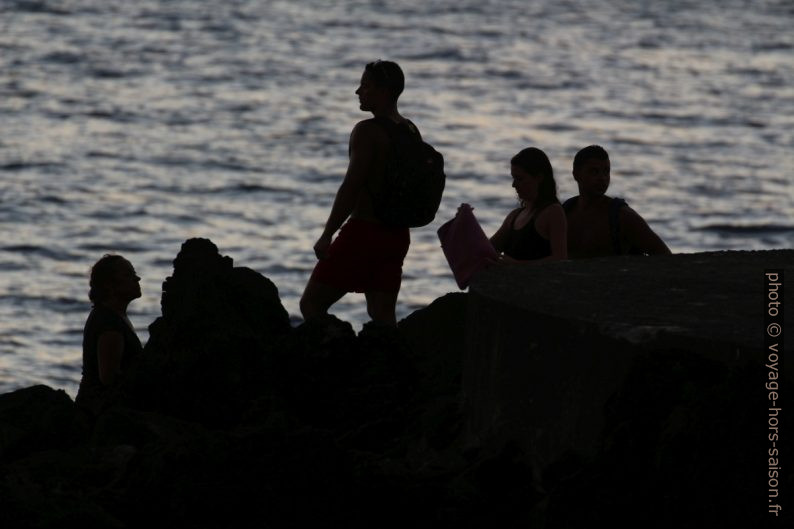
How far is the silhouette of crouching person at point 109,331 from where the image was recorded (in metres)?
10.1

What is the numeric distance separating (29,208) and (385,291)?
64.1ft

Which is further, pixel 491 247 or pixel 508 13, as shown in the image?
pixel 508 13

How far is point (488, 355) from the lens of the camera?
905 cm

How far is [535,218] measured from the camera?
10.0m

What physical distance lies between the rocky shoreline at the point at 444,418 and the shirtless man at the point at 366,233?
1.22ft

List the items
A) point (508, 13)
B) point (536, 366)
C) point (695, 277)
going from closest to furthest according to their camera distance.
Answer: point (536, 366) → point (695, 277) → point (508, 13)

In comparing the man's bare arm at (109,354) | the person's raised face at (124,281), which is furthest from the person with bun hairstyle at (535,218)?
A: the man's bare arm at (109,354)

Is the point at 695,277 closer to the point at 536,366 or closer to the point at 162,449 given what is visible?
the point at 536,366

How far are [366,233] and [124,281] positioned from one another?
116cm

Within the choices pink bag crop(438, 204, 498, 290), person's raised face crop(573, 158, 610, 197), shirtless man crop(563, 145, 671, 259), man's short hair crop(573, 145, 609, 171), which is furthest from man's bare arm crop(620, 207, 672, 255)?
pink bag crop(438, 204, 498, 290)

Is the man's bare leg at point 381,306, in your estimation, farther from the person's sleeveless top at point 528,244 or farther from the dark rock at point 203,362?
the person's sleeveless top at point 528,244

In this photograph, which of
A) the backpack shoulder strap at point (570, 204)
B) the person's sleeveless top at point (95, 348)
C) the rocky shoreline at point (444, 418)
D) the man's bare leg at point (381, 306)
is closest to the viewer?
the rocky shoreline at point (444, 418)

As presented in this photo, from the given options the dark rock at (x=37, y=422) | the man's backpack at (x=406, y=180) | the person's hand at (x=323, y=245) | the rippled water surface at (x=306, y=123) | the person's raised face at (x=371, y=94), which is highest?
the person's raised face at (x=371, y=94)

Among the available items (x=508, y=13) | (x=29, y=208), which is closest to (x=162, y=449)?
(x=29, y=208)
